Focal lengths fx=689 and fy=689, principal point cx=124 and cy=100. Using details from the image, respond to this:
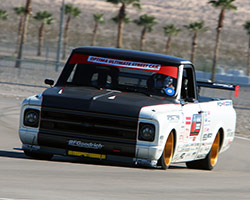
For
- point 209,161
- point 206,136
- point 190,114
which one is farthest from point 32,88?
point 190,114

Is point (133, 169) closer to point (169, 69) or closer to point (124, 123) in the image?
point (124, 123)

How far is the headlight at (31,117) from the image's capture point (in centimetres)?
904

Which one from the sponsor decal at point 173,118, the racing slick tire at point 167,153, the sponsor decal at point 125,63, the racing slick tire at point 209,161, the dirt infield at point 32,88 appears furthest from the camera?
the dirt infield at point 32,88

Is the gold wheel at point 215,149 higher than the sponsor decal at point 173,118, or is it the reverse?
the sponsor decal at point 173,118

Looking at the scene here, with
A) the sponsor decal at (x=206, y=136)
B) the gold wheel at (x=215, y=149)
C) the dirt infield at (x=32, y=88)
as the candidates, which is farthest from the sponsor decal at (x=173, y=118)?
the dirt infield at (x=32, y=88)

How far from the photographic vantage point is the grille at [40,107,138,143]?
28.8ft

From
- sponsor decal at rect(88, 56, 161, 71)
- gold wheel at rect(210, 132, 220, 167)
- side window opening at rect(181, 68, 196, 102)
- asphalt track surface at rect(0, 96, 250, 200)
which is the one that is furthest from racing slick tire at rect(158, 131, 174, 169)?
gold wheel at rect(210, 132, 220, 167)

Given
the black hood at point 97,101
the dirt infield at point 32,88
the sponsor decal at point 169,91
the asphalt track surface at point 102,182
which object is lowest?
the dirt infield at point 32,88

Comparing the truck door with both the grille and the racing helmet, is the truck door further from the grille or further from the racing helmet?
the grille

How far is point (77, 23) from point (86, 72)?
430 ft

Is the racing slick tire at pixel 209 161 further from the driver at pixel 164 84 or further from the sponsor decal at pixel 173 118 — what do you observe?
the sponsor decal at pixel 173 118

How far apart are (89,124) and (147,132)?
29.6 inches

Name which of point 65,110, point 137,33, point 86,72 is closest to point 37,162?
point 65,110

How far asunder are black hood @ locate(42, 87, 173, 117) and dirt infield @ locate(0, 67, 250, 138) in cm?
1293
